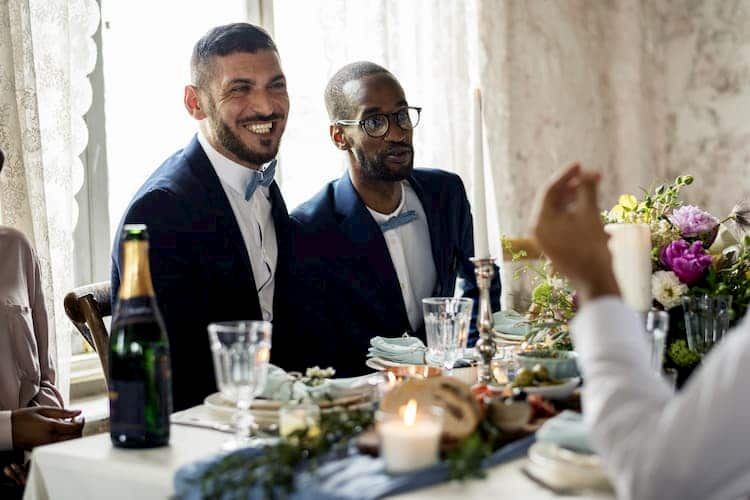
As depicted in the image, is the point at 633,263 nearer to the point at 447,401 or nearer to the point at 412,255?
the point at 447,401

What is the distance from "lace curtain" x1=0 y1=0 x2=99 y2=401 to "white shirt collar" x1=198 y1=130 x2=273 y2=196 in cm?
43

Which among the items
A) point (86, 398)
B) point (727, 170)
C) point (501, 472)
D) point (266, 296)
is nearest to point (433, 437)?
point (501, 472)

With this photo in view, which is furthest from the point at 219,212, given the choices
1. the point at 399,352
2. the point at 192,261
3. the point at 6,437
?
the point at 6,437

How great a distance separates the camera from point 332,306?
2.68 meters

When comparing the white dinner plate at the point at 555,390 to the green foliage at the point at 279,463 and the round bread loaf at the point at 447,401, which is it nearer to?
the round bread loaf at the point at 447,401

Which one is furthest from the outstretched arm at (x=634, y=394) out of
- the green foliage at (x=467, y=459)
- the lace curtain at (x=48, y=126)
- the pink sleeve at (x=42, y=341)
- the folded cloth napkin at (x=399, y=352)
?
the lace curtain at (x=48, y=126)

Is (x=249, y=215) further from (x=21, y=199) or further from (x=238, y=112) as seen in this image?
(x=21, y=199)

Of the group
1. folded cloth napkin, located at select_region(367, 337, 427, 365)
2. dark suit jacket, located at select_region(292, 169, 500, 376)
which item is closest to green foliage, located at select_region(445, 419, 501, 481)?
folded cloth napkin, located at select_region(367, 337, 427, 365)

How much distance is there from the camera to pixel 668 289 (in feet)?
6.05

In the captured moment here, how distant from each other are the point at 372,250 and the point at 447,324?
997 millimetres

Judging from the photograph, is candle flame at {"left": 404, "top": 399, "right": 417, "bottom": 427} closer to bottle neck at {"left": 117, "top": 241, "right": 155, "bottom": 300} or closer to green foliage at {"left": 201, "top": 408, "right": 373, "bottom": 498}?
green foliage at {"left": 201, "top": 408, "right": 373, "bottom": 498}

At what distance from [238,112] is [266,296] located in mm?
492

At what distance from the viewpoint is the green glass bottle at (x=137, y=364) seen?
139cm

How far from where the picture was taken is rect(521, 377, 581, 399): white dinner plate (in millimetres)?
1486
